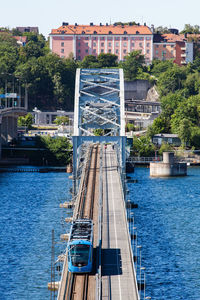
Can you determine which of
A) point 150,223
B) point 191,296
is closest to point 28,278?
point 191,296

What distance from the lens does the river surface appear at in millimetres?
57838

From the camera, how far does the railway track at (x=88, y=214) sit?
4606 cm

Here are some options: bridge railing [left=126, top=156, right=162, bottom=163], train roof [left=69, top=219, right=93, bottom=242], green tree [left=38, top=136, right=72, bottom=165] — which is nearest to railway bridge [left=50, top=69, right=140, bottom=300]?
train roof [left=69, top=219, right=93, bottom=242]

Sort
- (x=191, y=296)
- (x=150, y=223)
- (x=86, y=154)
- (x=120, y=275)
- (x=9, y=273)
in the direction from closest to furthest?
(x=120, y=275)
(x=191, y=296)
(x=9, y=273)
(x=150, y=223)
(x=86, y=154)

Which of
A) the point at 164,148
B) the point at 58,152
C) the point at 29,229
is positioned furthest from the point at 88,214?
the point at 164,148

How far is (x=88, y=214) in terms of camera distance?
218 feet

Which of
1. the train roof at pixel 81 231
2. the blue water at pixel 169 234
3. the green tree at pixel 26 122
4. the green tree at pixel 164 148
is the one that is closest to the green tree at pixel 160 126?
the green tree at pixel 164 148

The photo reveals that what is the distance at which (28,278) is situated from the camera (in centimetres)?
5903

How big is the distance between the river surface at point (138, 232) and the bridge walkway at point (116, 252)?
4.48 metres

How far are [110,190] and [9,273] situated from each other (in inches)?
748

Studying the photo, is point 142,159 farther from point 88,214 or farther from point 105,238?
point 105,238

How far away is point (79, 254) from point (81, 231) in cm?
444

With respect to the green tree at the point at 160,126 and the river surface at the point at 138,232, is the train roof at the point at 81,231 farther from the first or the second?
the green tree at the point at 160,126

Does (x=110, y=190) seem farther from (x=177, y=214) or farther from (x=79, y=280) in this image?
(x=79, y=280)
